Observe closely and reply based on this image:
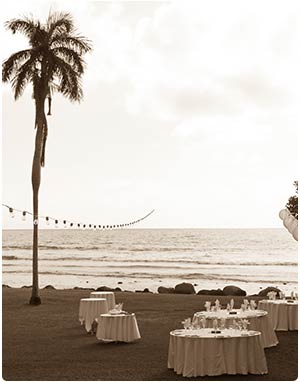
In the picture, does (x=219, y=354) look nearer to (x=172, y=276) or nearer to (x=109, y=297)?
(x=109, y=297)

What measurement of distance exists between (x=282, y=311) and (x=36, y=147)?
8805mm

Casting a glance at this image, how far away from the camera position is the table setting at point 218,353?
10.2m

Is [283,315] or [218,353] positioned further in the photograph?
[283,315]

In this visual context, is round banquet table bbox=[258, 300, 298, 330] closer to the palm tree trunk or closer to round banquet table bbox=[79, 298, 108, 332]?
round banquet table bbox=[79, 298, 108, 332]

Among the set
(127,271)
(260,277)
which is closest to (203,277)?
(260,277)

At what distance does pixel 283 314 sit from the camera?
607 inches

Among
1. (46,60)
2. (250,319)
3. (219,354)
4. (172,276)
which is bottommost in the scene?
(172,276)

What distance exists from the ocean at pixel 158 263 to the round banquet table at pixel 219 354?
23.7 meters

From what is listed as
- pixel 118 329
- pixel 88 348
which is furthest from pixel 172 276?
pixel 88 348

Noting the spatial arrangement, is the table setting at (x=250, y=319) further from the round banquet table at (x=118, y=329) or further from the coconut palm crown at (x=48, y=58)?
the coconut palm crown at (x=48, y=58)

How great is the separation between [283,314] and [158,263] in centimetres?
4114

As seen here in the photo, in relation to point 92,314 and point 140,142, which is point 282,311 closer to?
point 92,314

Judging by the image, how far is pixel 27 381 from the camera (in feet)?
35.2

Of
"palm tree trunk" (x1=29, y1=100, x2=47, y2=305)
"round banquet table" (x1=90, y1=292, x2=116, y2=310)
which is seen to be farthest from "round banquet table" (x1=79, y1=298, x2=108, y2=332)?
"palm tree trunk" (x1=29, y1=100, x2=47, y2=305)
